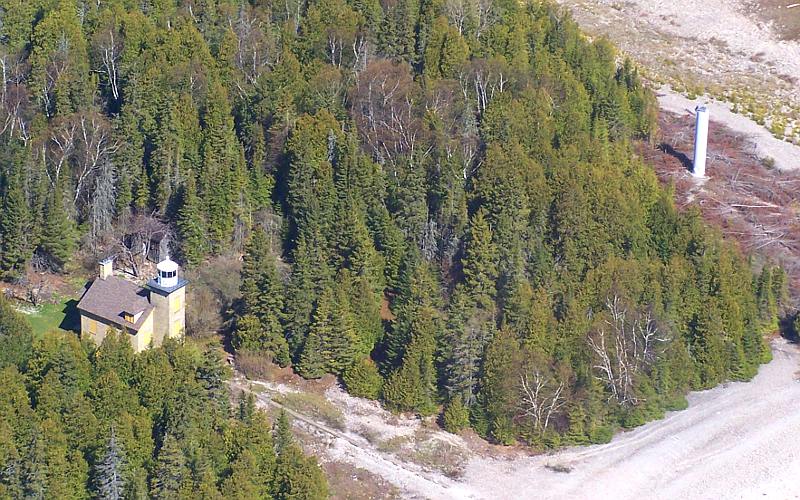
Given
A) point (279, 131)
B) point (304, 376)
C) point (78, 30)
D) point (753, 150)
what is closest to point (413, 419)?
point (304, 376)

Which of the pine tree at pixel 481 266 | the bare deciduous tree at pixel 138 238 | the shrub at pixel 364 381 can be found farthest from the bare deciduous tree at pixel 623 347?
the bare deciduous tree at pixel 138 238

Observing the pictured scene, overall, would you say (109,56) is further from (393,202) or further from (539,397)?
(539,397)

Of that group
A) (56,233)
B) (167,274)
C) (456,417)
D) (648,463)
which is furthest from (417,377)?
(56,233)

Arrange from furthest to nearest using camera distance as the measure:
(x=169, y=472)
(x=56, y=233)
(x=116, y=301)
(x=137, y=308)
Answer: (x=56, y=233), (x=116, y=301), (x=137, y=308), (x=169, y=472)

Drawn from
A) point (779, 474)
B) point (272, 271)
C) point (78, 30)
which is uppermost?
point (78, 30)

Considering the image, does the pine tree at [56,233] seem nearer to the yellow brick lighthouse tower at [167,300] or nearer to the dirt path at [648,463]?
the yellow brick lighthouse tower at [167,300]

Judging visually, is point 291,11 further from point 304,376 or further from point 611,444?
point 611,444
